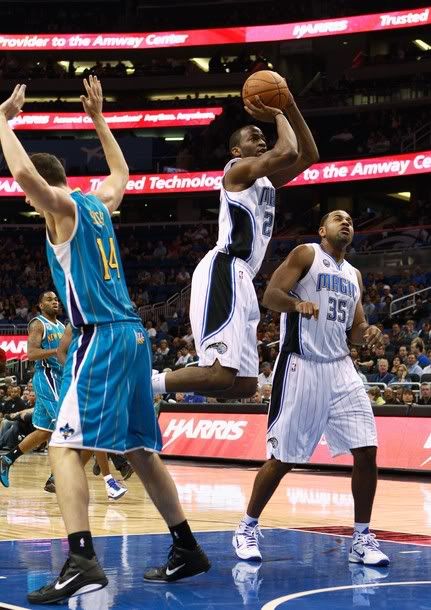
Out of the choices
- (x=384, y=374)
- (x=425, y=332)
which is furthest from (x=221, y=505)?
(x=425, y=332)

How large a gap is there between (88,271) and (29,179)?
21.0 inches

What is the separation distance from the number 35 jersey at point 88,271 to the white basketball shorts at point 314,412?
5.15 feet

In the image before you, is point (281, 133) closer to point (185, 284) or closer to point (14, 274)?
point (185, 284)

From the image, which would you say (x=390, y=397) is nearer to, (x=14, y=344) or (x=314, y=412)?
(x=314, y=412)

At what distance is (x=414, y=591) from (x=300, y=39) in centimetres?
3342

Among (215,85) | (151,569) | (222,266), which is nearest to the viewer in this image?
(151,569)

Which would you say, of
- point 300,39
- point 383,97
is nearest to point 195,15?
point 300,39

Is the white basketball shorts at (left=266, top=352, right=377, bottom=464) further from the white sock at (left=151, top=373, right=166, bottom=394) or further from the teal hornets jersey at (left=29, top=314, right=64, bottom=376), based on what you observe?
the teal hornets jersey at (left=29, top=314, right=64, bottom=376)

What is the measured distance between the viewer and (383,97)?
35.4 m

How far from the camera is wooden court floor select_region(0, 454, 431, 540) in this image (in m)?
7.98

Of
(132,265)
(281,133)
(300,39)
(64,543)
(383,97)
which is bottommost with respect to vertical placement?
(64,543)

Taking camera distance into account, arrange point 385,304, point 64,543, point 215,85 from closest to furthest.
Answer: point 64,543
point 385,304
point 215,85

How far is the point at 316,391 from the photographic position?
6.32m

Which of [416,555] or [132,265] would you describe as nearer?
[416,555]
